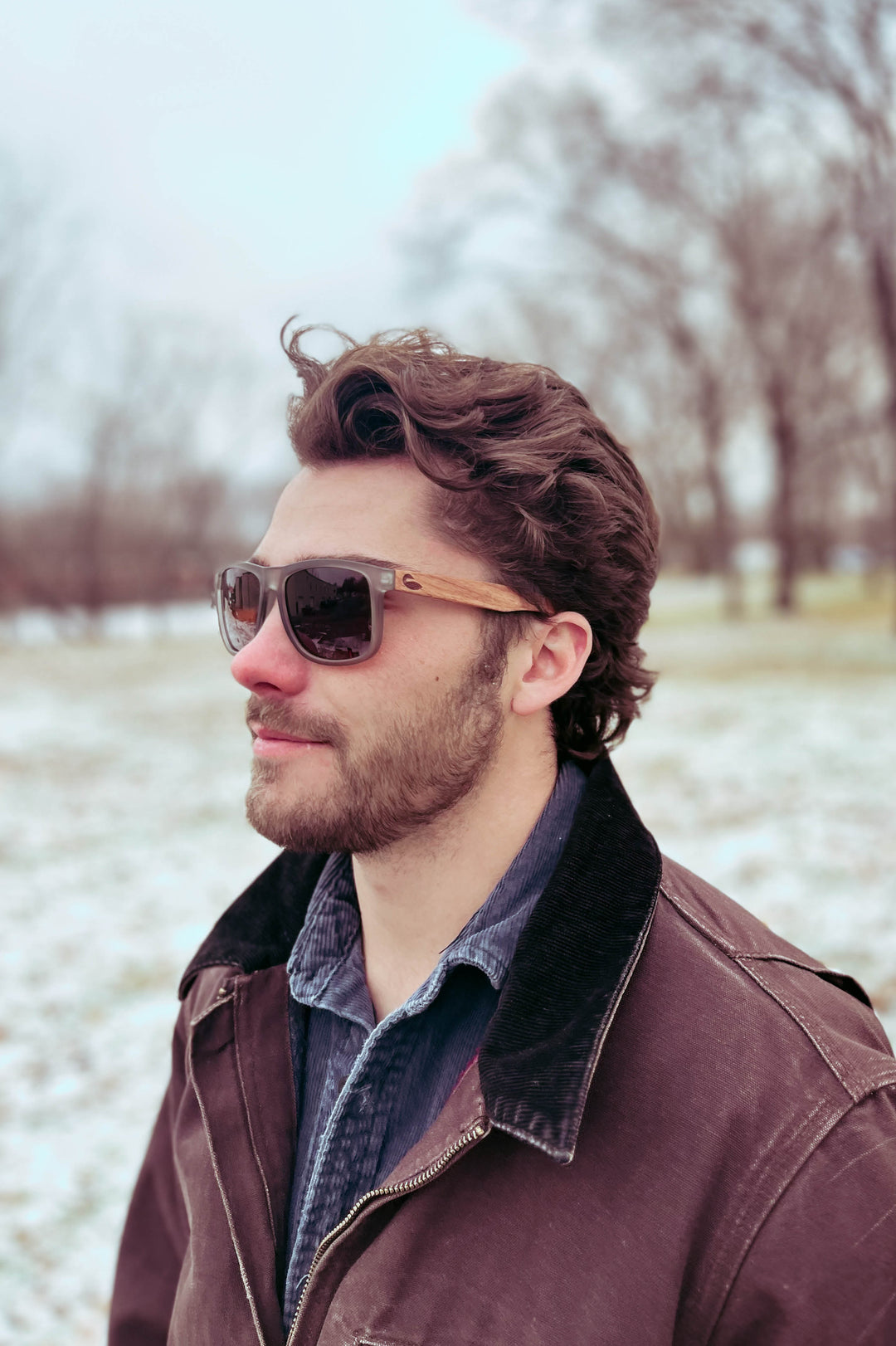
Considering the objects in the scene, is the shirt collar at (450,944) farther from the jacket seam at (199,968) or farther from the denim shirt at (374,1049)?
the jacket seam at (199,968)

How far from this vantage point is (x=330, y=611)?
5.40ft

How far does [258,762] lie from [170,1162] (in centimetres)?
93

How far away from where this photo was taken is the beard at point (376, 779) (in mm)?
1627

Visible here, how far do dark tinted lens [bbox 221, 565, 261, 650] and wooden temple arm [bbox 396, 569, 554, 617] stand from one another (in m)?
0.30

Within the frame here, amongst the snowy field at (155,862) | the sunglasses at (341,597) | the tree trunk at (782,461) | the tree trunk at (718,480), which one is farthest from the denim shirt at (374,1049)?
the tree trunk at (718,480)

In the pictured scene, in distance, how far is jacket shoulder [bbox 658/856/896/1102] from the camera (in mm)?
1315

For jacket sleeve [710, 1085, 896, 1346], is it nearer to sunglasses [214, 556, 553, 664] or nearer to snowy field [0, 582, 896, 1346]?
sunglasses [214, 556, 553, 664]

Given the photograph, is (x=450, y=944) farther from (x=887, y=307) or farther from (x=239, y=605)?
(x=887, y=307)

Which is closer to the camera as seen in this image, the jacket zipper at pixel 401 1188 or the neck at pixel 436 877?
the jacket zipper at pixel 401 1188

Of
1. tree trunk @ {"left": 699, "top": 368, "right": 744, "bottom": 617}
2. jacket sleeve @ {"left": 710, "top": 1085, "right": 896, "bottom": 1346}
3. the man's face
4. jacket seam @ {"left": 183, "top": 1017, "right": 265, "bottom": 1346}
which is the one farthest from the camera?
tree trunk @ {"left": 699, "top": 368, "right": 744, "bottom": 617}

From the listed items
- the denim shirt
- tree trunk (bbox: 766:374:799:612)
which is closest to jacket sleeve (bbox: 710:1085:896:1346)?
the denim shirt

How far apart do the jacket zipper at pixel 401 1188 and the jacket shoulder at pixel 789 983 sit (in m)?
0.43

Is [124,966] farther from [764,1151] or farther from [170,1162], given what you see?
[764,1151]

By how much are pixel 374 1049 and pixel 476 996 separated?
19 centimetres
